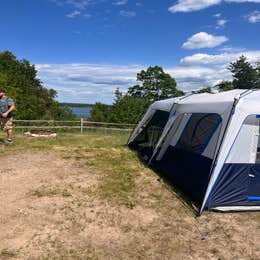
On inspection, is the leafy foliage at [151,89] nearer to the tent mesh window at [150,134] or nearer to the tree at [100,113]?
the tree at [100,113]

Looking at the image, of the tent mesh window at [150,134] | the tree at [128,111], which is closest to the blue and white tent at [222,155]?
the tent mesh window at [150,134]

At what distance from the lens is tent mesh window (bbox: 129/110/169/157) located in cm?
729

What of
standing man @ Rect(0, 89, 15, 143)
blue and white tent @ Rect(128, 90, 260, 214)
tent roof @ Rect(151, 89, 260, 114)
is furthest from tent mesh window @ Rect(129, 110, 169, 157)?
standing man @ Rect(0, 89, 15, 143)

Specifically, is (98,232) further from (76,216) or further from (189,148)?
(189,148)

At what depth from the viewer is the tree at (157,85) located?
32.3m

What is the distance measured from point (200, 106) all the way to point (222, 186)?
5.47ft

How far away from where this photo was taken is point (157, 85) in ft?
107

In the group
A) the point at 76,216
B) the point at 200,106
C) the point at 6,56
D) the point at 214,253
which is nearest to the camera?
the point at 214,253

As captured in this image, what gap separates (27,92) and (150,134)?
24.1 m

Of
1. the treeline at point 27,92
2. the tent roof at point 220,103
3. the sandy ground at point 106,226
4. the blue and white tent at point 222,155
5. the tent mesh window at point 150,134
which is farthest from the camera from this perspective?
the treeline at point 27,92

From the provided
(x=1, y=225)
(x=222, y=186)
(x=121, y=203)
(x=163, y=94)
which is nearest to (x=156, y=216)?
(x=121, y=203)

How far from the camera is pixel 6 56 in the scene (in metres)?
29.8

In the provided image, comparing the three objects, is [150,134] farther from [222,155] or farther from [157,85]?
[157,85]

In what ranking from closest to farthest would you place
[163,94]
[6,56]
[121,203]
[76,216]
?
[76,216], [121,203], [6,56], [163,94]
